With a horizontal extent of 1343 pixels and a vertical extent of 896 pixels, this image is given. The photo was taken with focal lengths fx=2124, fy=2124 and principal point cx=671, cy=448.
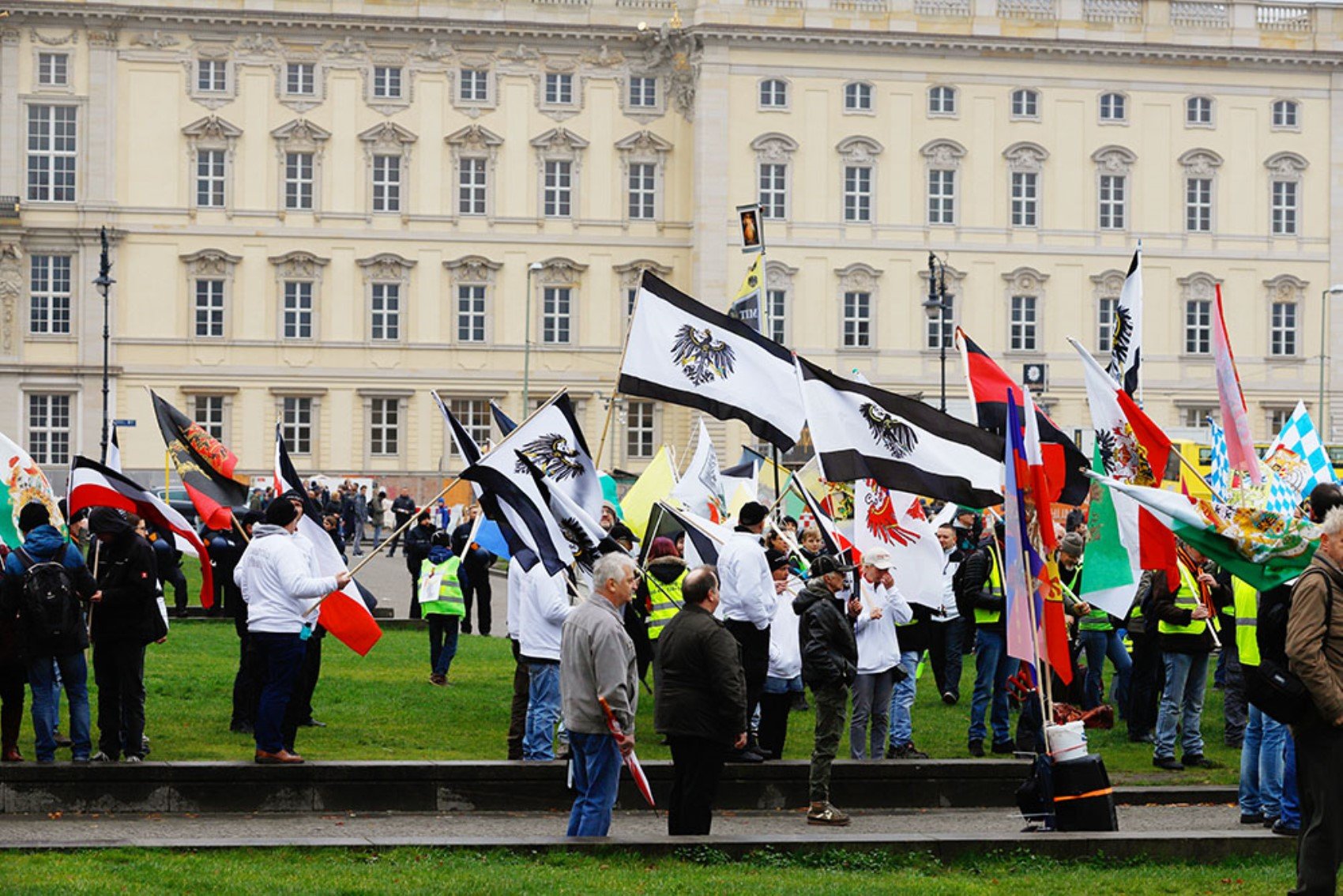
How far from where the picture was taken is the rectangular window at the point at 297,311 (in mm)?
68812

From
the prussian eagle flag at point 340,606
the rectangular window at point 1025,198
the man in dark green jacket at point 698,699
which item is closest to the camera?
the man in dark green jacket at point 698,699

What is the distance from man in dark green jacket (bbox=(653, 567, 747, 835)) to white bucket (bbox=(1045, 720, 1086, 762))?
5.93 ft

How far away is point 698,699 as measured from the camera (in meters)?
11.9

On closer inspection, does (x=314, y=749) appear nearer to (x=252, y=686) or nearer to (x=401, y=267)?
(x=252, y=686)

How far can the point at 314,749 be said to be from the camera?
15555 millimetres

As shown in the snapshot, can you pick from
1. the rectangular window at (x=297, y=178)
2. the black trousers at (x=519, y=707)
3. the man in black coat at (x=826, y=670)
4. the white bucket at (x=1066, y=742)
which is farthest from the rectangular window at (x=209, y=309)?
the white bucket at (x=1066, y=742)

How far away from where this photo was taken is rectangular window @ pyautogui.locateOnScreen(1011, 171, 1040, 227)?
71.4m

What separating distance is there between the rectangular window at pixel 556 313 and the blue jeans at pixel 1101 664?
51.7 meters

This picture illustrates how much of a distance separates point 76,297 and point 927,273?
27.6m

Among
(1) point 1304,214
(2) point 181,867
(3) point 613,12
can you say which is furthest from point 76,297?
(2) point 181,867

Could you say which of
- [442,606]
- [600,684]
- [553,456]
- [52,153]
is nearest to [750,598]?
[553,456]

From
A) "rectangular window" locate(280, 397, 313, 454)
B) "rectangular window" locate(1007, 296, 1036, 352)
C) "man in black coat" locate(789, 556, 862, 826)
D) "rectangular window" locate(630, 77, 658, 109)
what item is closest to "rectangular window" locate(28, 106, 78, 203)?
"rectangular window" locate(280, 397, 313, 454)

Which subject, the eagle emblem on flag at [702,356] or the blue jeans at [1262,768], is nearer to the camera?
the blue jeans at [1262,768]

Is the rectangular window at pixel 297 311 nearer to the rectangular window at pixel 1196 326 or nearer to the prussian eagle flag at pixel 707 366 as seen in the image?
the rectangular window at pixel 1196 326
